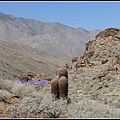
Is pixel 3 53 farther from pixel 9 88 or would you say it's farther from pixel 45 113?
pixel 45 113

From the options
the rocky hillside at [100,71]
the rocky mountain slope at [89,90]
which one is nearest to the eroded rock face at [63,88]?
the rocky mountain slope at [89,90]

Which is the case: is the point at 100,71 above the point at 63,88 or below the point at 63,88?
above

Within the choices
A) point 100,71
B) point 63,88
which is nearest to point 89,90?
point 100,71

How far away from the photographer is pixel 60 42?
18712 cm

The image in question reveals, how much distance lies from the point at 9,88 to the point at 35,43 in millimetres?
169126

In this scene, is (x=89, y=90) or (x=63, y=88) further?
(x=89, y=90)

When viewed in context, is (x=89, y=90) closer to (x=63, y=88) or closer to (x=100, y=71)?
(x=100, y=71)

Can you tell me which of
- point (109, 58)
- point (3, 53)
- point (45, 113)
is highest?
point (3, 53)

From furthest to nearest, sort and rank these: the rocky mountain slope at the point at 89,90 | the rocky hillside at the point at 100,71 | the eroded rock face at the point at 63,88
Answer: the rocky hillside at the point at 100,71
the eroded rock face at the point at 63,88
the rocky mountain slope at the point at 89,90

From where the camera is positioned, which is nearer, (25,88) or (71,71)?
(25,88)

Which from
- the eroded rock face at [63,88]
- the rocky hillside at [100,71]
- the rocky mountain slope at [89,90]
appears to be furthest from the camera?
the rocky hillside at [100,71]

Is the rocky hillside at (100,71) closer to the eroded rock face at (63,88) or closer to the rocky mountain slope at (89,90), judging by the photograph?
the rocky mountain slope at (89,90)

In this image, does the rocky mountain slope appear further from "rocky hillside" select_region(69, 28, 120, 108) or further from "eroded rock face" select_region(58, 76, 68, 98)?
"eroded rock face" select_region(58, 76, 68, 98)

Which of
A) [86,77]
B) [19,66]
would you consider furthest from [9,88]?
[19,66]
